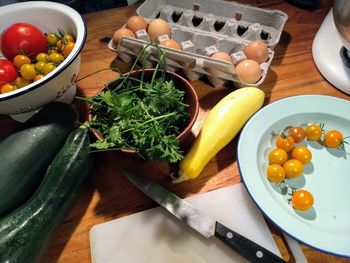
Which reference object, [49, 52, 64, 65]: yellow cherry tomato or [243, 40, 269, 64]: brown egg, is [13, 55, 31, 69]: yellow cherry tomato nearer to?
[49, 52, 64, 65]: yellow cherry tomato

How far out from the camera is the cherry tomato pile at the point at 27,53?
0.61 meters

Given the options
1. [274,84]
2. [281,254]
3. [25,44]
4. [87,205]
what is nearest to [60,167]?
[87,205]

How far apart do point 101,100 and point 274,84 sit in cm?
41

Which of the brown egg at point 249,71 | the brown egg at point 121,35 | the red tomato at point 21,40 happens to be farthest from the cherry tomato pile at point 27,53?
the brown egg at point 249,71

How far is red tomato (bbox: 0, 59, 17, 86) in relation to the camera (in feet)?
1.96

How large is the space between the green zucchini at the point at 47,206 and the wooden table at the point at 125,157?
0.04 meters

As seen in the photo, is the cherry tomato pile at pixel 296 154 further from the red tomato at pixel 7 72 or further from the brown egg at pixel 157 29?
the red tomato at pixel 7 72

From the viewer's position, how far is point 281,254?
52 centimetres

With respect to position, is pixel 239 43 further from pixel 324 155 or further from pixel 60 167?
pixel 60 167

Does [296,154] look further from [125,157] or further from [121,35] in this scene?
[121,35]

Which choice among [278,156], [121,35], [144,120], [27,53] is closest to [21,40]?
[27,53]

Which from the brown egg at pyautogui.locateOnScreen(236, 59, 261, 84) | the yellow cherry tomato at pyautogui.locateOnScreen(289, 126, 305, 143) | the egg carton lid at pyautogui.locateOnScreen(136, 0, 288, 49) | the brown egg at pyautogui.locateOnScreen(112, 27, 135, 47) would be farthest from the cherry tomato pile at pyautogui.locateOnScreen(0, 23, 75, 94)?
the yellow cherry tomato at pyautogui.locateOnScreen(289, 126, 305, 143)

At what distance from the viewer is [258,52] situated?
2.21 ft

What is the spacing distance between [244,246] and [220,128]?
21cm
